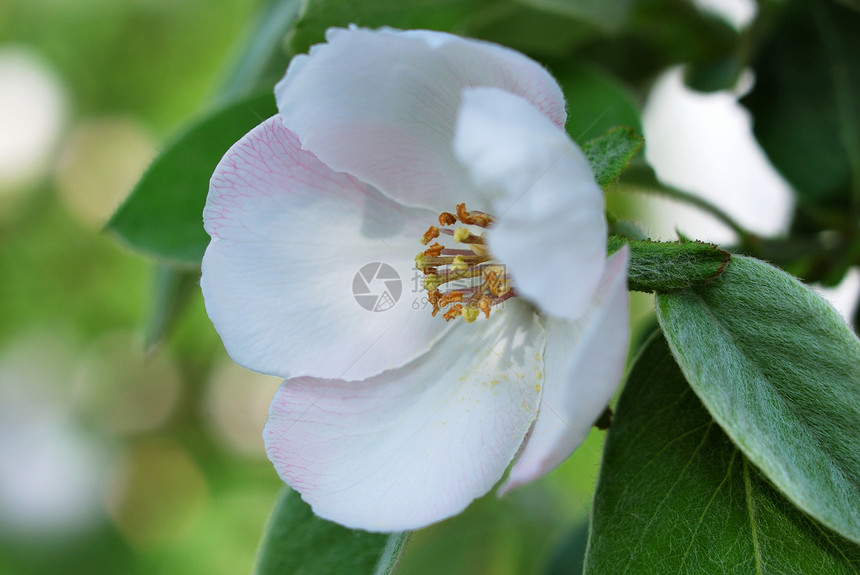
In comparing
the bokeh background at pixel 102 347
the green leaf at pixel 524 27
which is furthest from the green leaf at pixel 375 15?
the bokeh background at pixel 102 347

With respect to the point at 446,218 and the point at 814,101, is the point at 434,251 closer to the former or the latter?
the point at 446,218

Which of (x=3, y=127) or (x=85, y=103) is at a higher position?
(x=85, y=103)

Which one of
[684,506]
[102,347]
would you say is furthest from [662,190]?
[102,347]

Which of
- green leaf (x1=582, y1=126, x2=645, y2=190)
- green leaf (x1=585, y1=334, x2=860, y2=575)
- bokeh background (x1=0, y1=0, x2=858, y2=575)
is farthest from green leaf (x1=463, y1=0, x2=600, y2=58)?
bokeh background (x1=0, y1=0, x2=858, y2=575)

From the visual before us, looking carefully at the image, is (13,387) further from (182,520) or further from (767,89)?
(767,89)

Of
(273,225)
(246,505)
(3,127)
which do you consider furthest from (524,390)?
(3,127)

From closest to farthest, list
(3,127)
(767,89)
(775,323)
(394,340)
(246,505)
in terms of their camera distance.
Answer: (775,323) → (394,340) → (767,89) → (246,505) → (3,127)

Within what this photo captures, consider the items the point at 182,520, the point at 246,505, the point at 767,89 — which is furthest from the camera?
the point at 182,520

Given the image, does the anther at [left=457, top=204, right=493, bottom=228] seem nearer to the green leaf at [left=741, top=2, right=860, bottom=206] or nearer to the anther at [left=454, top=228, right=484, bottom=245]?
the anther at [left=454, top=228, right=484, bottom=245]
